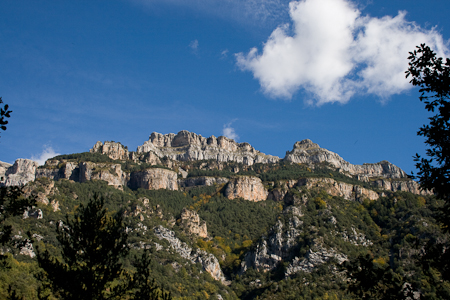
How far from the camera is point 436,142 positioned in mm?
16094

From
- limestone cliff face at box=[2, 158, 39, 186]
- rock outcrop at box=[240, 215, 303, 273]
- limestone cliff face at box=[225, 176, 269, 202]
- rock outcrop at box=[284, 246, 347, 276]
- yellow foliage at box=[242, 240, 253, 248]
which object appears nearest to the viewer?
rock outcrop at box=[284, 246, 347, 276]

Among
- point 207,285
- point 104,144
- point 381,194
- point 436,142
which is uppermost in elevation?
point 104,144

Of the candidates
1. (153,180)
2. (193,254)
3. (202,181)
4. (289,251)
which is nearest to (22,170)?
(153,180)

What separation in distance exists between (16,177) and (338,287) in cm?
13153

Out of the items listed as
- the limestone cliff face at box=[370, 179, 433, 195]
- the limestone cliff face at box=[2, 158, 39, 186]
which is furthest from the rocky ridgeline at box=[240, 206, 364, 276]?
the limestone cliff face at box=[2, 158, 39, 186]

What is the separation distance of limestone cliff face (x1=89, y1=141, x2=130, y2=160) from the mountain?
1.66 ft

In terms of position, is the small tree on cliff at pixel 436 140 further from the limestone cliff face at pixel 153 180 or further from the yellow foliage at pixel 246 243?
the limestone cliff face at pixel 153 180

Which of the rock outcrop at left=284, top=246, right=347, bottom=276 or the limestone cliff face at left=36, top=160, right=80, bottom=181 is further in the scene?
the limestone cliff face at left=36, top=160, right=80, bottom=181

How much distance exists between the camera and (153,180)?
524 ft

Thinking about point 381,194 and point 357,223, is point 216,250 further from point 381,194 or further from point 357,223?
point 381,194

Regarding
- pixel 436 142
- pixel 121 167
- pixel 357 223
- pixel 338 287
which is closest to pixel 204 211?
pixel 121 167

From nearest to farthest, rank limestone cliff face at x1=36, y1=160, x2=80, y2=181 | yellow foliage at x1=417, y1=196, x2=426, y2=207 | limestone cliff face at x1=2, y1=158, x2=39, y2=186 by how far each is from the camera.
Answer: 1. yellow foliage at x1=417, y1=196, x2=426, y2=207
2. limestone cliff face at x1=36, y1=160, x2=80, y2=181
3. limestone cliff face at x1=2, y1=158, x2=39, y2=186

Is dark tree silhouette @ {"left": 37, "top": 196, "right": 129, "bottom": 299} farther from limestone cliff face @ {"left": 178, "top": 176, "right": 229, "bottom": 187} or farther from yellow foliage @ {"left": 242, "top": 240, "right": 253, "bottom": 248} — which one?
limestone cliff face @ {"left": 178, "top": 176, "right": 229, "bottom": 187}

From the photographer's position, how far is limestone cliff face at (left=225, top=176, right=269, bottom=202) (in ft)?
530
